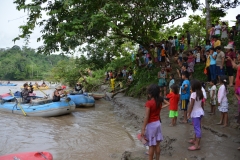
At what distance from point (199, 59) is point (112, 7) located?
5.39 meters

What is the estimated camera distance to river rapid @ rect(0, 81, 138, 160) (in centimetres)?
649

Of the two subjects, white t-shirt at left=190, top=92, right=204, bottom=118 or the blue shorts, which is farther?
the blue shorts

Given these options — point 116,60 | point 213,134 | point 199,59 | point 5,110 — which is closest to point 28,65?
point 116,60

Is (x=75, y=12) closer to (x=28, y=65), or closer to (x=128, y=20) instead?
(x=128, y=20)

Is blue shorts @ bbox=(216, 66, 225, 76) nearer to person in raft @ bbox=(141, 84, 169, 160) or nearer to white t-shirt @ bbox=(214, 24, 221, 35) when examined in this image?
white t-shirt @ bbox=(214, 24, 221, 35)

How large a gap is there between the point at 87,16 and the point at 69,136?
188 inches

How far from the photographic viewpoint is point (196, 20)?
19688 millimetres

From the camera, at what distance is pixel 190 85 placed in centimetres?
661

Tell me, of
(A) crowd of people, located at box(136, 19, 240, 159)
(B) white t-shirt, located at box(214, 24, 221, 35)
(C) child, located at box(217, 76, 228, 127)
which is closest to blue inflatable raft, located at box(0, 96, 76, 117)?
(A) crowd of people, located at box(136, 19, 240, 159)

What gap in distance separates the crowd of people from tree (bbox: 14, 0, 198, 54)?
2.42 metres

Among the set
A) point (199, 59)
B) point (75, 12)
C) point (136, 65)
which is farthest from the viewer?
point (136, 65)

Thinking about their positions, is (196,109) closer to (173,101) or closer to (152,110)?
(152,110)

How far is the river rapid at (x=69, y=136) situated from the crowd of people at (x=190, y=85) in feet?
6.23

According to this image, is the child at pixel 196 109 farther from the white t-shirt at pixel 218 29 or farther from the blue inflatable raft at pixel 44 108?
the white t-shirt at pixel 218 29
